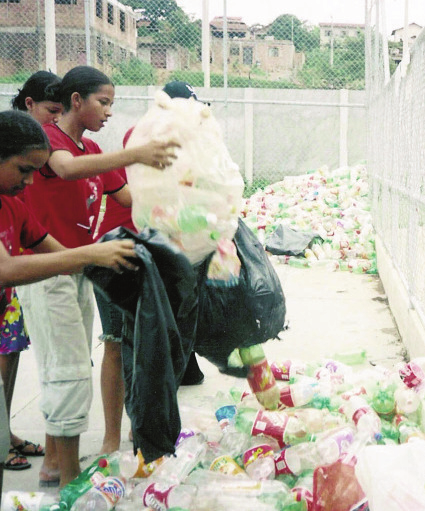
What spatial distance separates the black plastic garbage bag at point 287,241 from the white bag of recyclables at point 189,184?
644cm

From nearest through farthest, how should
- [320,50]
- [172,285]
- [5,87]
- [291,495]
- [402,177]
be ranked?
[172,285] < [291,495] < [402,177] < [5,87] < [320,50]

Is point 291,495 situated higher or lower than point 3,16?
lower

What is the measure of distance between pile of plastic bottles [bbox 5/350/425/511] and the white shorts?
28 cm

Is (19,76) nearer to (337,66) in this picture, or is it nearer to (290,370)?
(337,66)

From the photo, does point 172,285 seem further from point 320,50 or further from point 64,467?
point 320,50

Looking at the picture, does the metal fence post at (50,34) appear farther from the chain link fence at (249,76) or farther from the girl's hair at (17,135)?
the girl's hair at (17,135)

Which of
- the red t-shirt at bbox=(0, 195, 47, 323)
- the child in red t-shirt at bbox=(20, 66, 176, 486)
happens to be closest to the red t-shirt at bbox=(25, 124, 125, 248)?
the child in red t-shirt at bbox=(20, 66, 176, 486)

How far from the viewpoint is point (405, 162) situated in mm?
5781

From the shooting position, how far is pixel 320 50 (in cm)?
1553

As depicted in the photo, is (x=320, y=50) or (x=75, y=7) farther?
(x=75, y=7)

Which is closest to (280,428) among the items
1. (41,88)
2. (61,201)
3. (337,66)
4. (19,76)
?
(61,201)

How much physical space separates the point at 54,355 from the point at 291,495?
108cm

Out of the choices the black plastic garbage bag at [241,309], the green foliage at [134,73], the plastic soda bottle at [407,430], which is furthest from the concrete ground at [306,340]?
the green foliage at [134,73]

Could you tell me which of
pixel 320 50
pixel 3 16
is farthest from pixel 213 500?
pixel 3 16
